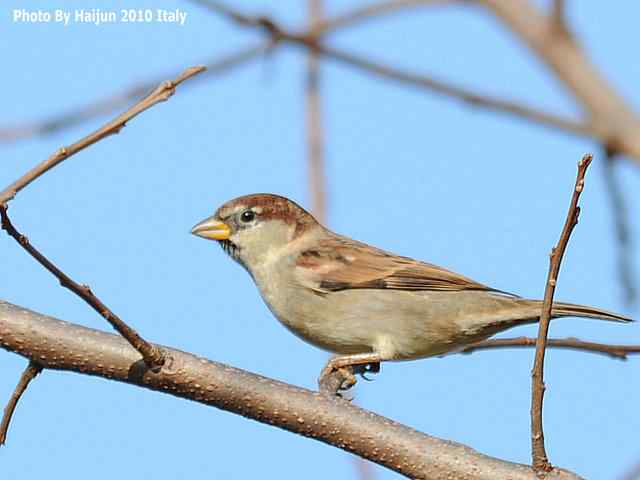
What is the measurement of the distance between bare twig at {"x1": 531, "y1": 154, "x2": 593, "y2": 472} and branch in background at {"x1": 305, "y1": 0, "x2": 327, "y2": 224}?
1.04m

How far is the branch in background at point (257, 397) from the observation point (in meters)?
2.62

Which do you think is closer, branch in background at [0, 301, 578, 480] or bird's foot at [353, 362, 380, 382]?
branch in background at [0, 301, 578, 480]

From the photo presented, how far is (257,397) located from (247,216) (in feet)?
7.57

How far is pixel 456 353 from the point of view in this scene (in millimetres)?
3986

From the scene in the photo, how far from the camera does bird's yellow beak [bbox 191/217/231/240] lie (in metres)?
4.81

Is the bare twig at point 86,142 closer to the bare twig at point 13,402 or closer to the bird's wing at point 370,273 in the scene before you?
the bare twig at point 13,402

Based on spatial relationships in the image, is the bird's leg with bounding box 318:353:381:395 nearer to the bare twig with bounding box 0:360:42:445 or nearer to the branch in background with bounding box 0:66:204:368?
the bare twig with bounding box 0:360:42:445

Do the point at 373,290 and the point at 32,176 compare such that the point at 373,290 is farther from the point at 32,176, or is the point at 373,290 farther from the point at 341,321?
the point at 32,176

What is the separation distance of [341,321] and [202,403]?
1665mm

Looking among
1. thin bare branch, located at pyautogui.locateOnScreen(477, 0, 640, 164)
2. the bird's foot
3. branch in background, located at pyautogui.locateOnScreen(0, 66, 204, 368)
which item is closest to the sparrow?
the bird's foot

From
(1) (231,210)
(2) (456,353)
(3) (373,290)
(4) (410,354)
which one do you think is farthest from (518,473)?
(1) (231,210)

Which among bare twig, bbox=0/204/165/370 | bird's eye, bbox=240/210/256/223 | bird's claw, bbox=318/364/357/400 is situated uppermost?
bird's eye, bbox=240/210/256/223

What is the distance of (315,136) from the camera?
345 cm

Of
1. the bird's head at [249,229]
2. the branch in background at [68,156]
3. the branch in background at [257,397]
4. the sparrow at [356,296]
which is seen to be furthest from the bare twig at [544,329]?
the bird's head at [249,229]
